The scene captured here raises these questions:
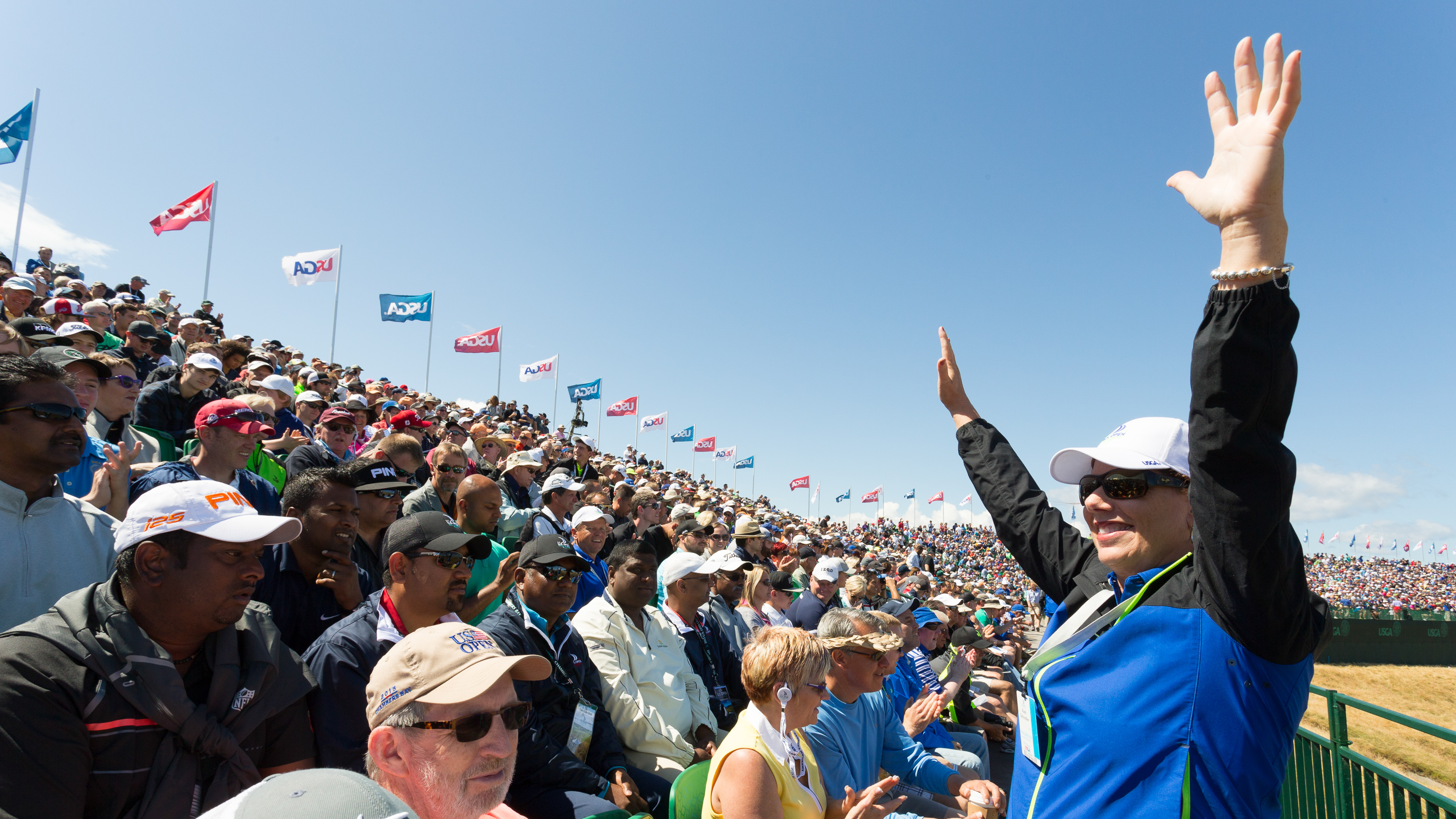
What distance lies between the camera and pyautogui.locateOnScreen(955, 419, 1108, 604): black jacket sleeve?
2.80 meters

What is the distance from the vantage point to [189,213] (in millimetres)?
19953

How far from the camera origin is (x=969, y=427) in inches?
125

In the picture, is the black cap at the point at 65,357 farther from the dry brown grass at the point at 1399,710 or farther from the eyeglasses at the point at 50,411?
the dry brown grass at the point at 1399,710

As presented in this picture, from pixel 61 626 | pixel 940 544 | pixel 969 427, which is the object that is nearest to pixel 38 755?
pixel 61 626

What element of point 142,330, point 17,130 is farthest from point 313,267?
point 142,330

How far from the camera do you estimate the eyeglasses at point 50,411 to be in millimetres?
3125

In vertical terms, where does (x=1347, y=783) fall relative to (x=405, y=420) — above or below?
below

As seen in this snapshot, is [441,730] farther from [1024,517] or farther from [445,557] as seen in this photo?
[1024,517]

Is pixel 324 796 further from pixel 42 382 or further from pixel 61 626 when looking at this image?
pixel 42 382

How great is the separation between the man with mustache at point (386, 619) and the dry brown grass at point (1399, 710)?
1750 cm

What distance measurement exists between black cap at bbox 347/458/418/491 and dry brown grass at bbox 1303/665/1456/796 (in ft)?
57.6

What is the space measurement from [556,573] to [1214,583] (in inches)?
137

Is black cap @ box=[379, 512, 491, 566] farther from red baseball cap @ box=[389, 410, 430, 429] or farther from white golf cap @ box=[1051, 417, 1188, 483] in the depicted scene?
red baseball cap @ box=[389, 410, 430, 429]

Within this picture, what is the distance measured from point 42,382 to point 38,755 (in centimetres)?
196
